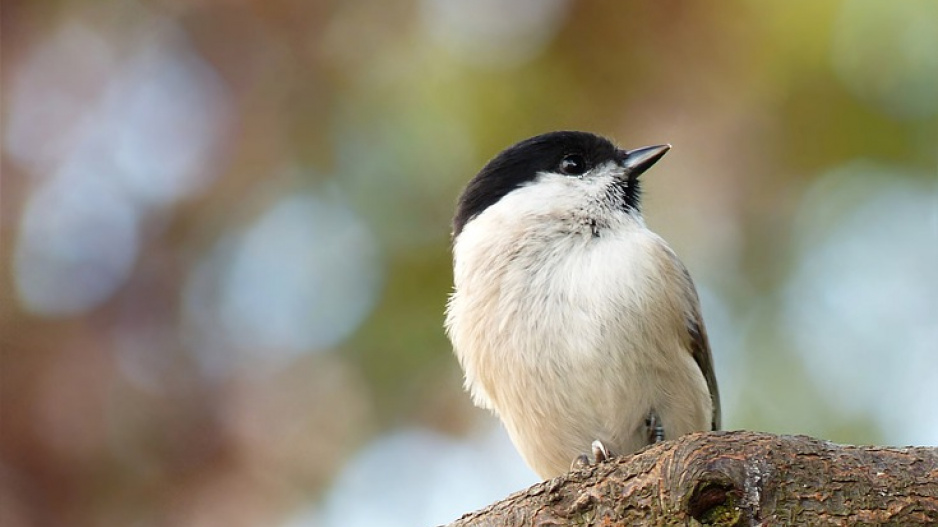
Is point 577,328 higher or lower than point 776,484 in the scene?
higher

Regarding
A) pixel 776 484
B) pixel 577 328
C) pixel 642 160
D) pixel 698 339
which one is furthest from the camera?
pixel 642 160

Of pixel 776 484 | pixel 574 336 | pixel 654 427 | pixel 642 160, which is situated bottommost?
pixel 776 484

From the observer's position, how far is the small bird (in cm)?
310

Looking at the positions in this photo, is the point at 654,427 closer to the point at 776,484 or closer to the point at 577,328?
the point at 577,328

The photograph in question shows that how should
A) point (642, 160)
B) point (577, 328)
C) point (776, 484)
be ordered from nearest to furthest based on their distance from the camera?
point (776, 484), point (577, 328), point (642, 160)

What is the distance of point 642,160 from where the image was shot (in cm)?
373

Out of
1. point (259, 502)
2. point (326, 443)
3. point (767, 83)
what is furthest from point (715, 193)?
point (259, 502)

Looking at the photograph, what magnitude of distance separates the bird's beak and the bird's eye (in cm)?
14

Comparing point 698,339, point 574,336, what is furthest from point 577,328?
point 698,339

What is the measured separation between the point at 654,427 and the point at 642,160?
3.25ft

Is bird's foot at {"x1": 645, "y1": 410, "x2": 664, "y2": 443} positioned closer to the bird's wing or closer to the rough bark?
the bird's wing

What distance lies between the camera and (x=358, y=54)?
4355 millimetres

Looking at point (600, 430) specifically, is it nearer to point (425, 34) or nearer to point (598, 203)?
point (598, 203)

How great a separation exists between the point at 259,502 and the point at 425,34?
186cm
